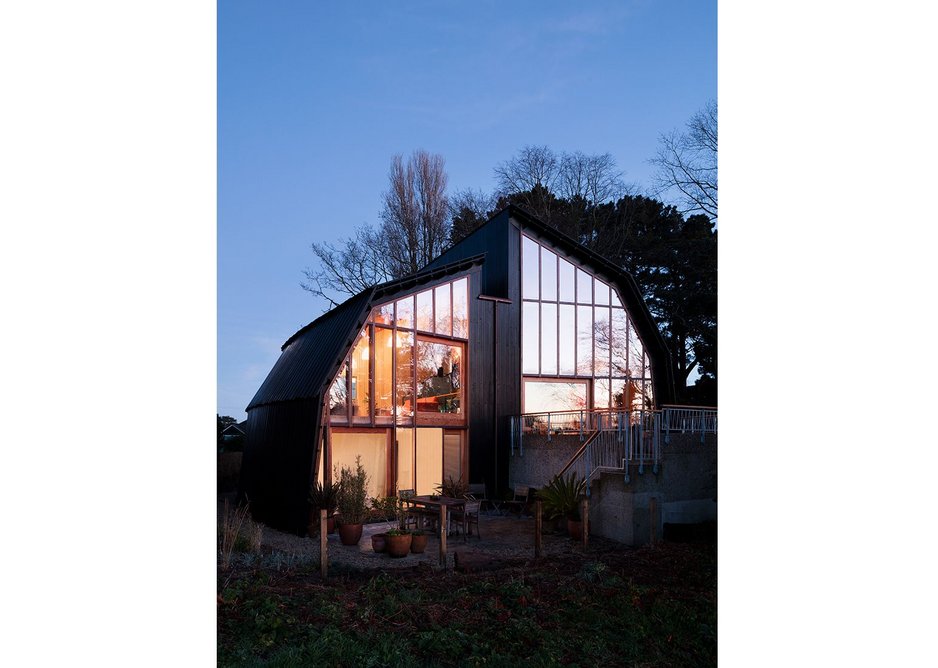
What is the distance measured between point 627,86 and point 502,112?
652cm

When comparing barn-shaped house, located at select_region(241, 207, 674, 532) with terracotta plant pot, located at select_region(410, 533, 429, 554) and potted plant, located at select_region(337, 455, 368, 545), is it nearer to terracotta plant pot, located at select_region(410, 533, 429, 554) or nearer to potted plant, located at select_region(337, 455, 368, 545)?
potted plant, located at select_region(337, 455, 368, 545)

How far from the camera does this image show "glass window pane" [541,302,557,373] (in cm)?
1647

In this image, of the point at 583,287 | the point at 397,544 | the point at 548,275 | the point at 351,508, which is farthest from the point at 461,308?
the point at 397,544

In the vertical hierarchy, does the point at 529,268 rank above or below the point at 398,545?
above

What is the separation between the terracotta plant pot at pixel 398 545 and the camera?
9.66 meters

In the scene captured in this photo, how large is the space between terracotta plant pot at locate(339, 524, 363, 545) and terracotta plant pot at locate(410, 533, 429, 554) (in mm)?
1297

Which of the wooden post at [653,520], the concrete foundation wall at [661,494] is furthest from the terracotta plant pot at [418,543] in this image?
the wooden post at [653,520]

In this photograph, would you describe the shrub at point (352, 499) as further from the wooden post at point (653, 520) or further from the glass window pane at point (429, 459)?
the wooden post at point (653, 520)

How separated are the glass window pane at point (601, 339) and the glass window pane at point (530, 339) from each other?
1512 millimetres

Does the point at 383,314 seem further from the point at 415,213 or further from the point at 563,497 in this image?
the point at 415,213

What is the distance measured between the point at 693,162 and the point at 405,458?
14090 mm

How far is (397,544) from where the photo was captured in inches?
380
